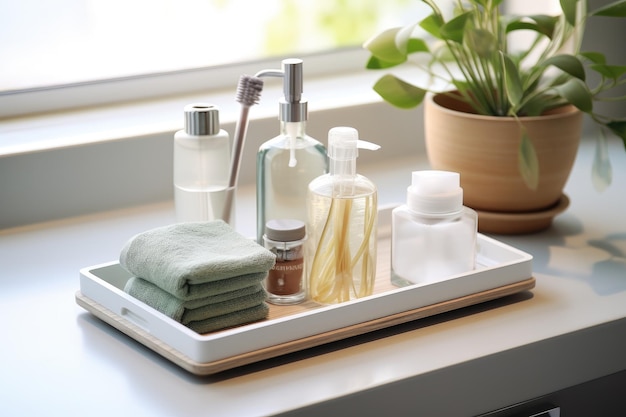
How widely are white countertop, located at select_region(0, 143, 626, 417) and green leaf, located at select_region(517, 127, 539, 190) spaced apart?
11 cm

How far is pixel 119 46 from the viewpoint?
1728mm

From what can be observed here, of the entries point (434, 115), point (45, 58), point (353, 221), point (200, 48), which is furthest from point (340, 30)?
point (353, 221)

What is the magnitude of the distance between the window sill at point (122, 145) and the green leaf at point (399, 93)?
320 millimetres

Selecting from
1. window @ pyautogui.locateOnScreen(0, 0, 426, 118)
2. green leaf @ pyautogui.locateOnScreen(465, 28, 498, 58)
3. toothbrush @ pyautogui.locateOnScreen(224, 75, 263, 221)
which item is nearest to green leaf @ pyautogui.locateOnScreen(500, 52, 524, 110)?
green leaf @ pyautogui.locateOnScreen(465, 28, 498, 58)

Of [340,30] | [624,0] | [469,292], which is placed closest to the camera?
[469,292]

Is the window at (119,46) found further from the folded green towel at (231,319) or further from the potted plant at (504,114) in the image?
the folded green towel at (231,319)

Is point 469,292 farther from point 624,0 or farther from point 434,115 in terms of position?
point 624,0

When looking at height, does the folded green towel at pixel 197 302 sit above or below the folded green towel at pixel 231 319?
above

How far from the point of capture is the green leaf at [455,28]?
115 centimetres

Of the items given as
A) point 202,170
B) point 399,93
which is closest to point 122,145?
point 202,170

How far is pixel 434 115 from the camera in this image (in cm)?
130

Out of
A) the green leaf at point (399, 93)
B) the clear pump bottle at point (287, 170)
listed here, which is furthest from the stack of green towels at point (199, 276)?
the green leaf at point (399, 93)

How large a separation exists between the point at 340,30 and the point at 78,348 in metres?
1.70

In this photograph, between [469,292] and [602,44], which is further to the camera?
[602,44]
